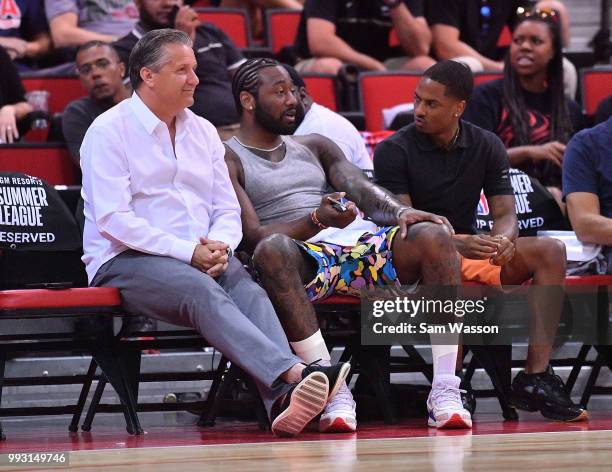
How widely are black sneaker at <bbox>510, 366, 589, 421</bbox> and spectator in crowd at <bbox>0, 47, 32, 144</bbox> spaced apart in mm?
2595

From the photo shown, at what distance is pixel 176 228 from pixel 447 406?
3.49 ft

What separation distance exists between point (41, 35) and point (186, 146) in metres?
2.72

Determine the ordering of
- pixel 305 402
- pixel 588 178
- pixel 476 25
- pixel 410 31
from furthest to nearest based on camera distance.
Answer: pixel 476 25 → pixel 410 31 → pixel 588 178 → pixel 305 402

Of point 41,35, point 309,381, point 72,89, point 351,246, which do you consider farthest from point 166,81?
point 41,35

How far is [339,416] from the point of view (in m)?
3.80

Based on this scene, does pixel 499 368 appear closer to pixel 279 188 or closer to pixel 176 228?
pixel 279 188

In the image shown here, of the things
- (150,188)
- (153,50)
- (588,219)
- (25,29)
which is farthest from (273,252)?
(25,29)

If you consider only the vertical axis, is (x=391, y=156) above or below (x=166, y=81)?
below

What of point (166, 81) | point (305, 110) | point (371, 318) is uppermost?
point (166, 81)

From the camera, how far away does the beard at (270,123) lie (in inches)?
177

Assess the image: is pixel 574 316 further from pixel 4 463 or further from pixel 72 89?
pixel 72 89

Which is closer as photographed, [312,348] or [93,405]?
[312,348]

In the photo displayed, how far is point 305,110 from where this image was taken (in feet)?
16.9

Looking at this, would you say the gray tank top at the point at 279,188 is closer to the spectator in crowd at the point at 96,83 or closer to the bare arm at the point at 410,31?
the spectator in crowd at the point at 96,83
